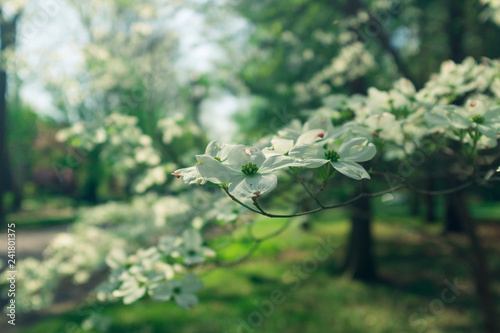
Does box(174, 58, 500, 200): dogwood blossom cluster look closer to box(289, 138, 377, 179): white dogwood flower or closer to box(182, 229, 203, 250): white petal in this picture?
box(289, 138, 377, 179): white dogwood flower

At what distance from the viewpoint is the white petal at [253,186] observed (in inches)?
31.9

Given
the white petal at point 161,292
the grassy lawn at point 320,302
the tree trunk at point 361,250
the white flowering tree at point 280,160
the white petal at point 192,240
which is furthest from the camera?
the tree trunk at point 361,250

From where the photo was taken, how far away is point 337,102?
1773 millimetres

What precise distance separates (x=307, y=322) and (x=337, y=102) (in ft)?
12.5

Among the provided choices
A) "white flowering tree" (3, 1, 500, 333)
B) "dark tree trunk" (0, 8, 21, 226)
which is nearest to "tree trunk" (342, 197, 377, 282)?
"white flowering tree" (3, 1, 500, 333)

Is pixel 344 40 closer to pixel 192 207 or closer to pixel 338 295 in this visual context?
pixel 192 207

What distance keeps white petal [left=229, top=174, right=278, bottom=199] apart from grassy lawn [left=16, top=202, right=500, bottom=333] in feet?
8.62

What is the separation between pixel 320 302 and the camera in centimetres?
536

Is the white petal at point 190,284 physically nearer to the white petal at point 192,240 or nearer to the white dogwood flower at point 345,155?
the white petal at point 192,240

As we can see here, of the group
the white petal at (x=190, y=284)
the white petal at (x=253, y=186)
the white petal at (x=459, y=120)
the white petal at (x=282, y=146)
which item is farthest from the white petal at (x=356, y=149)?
the white petal at (x=190, y=284)

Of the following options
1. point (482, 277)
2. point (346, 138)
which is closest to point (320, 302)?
point (482, 277)

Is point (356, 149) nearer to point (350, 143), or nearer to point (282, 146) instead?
point (350, 143)

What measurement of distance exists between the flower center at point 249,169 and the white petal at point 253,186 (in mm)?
14

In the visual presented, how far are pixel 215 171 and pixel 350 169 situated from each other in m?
0.35
